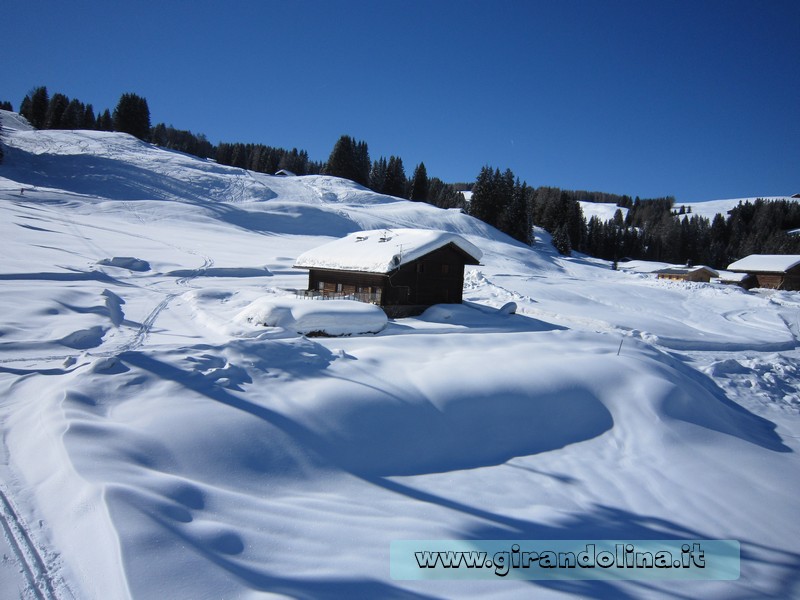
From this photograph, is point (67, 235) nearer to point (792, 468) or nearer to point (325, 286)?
point (325, 286)

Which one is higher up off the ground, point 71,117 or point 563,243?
point 71,117

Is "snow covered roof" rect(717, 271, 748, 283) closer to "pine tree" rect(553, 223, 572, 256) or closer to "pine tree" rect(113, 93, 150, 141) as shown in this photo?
"pine tree" rect(553, 223, 572, 256)

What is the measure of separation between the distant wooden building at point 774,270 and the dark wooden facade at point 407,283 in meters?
53.1

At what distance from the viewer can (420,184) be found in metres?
92.2

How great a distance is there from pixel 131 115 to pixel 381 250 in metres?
87.2

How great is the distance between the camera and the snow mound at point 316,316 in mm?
16766

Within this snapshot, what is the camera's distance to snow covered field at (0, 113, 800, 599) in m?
4.51

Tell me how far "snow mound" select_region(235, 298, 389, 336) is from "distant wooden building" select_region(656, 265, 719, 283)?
196 feet

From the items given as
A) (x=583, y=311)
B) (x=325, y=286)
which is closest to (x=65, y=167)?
(x=325, y=286)

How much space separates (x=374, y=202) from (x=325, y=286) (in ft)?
176

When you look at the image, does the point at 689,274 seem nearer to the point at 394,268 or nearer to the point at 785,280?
the point at 785,280

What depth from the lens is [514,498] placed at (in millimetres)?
6727

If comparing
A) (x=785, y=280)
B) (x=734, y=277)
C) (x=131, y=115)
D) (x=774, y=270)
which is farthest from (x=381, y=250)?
(x=131, y=115)

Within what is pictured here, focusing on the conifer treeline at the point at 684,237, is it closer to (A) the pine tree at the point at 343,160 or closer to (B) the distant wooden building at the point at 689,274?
(B) the distant wooden building at the point at 689,274
